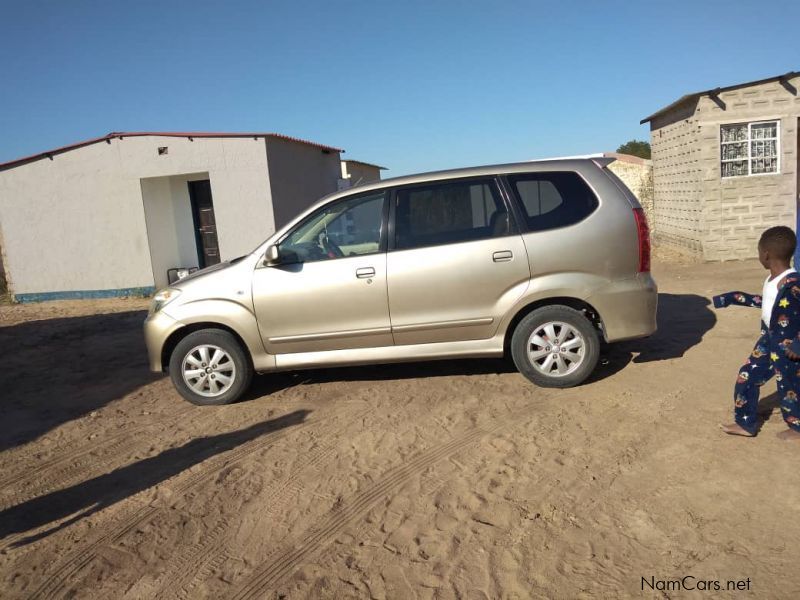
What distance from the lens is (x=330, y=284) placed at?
17.5 feet

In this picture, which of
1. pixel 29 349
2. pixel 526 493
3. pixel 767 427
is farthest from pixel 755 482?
pixel 29 349

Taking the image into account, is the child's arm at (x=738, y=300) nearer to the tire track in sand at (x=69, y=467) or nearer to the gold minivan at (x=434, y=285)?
the gold minivan at (x=434, y=285)

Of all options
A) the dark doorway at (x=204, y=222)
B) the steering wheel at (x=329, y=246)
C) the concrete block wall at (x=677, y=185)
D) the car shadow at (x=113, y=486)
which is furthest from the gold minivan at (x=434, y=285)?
the dark doorway at (x=204, y=222)

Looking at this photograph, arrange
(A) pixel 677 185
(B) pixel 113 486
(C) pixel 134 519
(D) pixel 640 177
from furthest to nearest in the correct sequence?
(D) pixel 640 177, (A) pixel 677 185, (B) pixel 113 486, (C) pixel 134 519

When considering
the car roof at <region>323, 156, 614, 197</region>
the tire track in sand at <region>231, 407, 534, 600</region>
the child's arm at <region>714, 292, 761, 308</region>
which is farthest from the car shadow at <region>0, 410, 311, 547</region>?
the child's arm at <region>714, 292, 761, 308</region>

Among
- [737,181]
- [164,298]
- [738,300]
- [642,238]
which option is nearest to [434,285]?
[642,238]

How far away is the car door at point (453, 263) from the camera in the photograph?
5.20 metres

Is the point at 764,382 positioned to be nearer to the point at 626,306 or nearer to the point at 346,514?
the point at 626,306

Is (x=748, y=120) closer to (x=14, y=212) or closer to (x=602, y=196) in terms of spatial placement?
(x=602, y=196)

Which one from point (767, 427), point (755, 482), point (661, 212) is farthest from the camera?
point (661, 212)

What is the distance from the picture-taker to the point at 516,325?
17.5 ft

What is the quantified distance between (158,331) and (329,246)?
1749 millimetres

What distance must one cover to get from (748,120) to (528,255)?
974 cm

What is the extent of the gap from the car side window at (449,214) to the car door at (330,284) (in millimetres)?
205
